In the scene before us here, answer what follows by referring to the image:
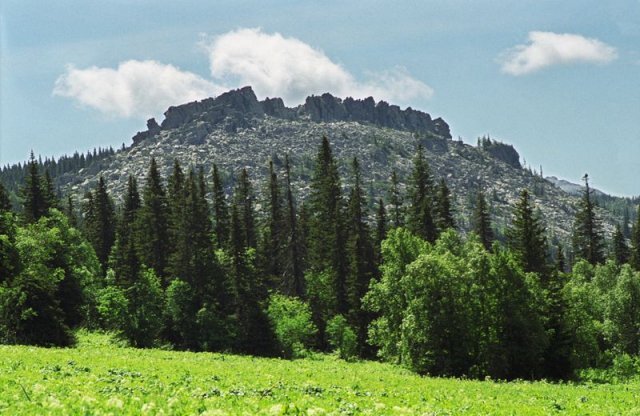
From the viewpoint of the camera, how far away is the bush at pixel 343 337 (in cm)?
5694

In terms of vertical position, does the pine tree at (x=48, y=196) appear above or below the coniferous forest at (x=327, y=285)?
above

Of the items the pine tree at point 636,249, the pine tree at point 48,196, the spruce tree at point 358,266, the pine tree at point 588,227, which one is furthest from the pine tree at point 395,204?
the pine tree at point 48,196

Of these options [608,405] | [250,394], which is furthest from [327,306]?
[250,394]

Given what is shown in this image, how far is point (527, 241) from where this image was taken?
56.3 meters

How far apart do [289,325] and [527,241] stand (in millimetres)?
23658

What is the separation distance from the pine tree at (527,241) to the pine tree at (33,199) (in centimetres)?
5246

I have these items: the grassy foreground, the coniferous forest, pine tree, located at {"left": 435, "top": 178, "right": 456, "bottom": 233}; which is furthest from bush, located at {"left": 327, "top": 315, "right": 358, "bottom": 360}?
the grassy foreground

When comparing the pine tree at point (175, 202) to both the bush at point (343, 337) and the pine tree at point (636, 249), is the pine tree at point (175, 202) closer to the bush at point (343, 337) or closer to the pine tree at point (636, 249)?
the bush at point (343, 337)

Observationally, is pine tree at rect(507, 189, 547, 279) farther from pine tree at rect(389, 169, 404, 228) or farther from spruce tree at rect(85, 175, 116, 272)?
spruce tree at rect(85, 175, 116, 272)

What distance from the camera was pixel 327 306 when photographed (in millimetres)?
66875

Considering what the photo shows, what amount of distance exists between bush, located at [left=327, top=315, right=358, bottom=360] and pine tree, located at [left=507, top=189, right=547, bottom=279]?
678 inches

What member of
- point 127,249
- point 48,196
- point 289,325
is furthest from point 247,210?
point 289,325

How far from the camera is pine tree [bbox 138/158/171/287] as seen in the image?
67562 mm

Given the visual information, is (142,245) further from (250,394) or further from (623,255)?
(623,255)
